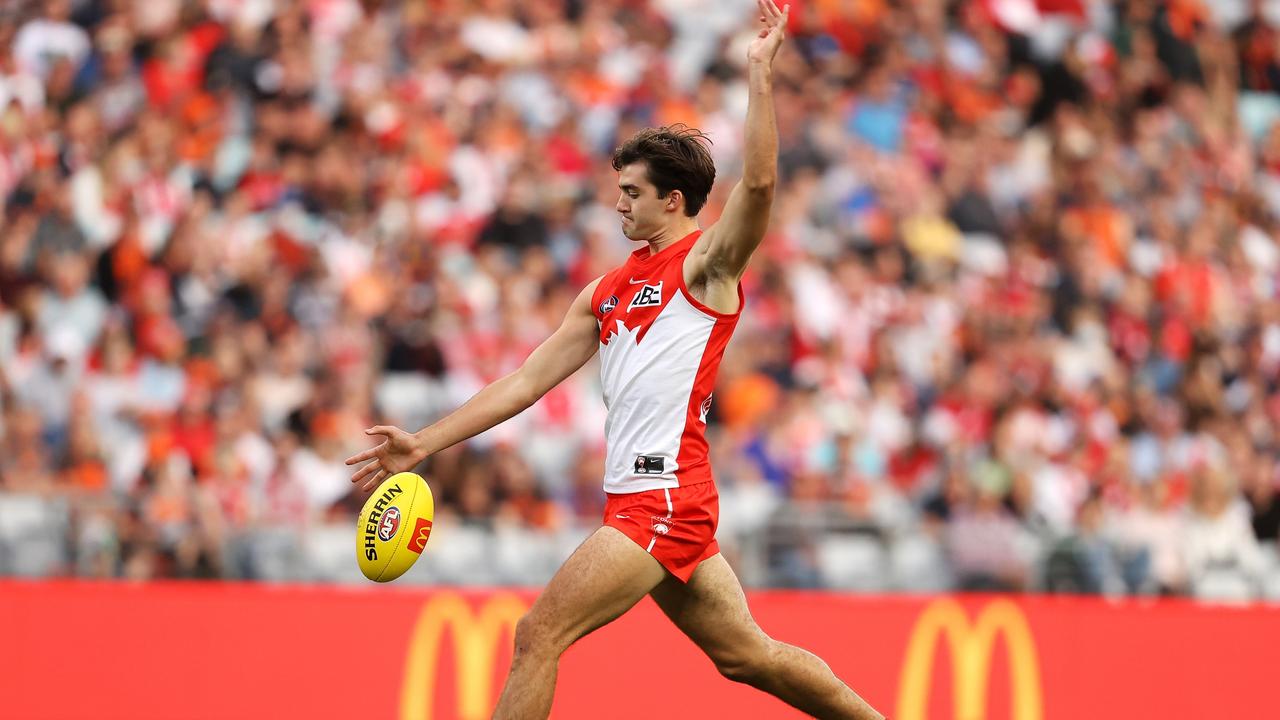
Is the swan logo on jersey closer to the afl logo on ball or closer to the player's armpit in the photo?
the player's armpit

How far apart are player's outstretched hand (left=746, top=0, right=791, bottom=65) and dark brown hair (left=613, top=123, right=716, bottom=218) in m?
0.55

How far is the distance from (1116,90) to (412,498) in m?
14.0

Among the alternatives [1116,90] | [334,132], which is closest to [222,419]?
[334,132]

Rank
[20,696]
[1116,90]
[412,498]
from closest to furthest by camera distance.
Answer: [412,498] < [20,696] < [1116,90]

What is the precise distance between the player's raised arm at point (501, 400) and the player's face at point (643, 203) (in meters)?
0.32

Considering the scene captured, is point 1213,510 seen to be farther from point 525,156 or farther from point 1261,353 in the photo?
point 525,156

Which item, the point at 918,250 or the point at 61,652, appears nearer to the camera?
the point at 61,652

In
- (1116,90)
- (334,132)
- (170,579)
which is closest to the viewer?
(170,579)

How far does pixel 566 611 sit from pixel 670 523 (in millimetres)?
515

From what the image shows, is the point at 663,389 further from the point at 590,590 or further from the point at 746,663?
the point at 746,663

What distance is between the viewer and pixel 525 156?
15.9 metres

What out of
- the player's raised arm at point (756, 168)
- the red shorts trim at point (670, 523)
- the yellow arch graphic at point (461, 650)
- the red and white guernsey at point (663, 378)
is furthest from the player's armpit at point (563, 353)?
the yellow arch graphic at point (461, 650)

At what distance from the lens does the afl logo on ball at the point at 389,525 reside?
724cm

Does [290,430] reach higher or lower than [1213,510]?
higher
